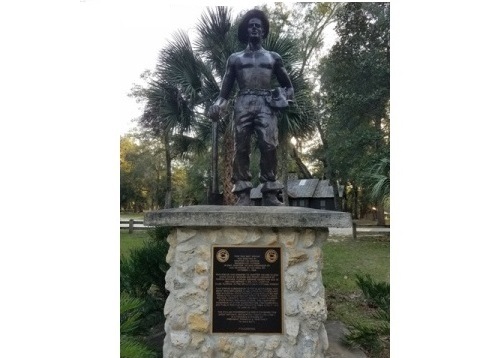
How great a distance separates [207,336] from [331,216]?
1348 mm

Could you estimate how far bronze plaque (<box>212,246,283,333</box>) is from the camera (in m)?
2.96

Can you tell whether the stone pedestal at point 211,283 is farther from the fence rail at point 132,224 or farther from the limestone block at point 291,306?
the fence rail at point 132,224

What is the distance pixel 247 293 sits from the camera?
2975mm

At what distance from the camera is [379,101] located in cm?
904

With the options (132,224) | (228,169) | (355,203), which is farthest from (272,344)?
(355,203)

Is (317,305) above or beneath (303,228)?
beneath

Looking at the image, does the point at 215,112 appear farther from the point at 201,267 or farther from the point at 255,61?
the point at 201,267

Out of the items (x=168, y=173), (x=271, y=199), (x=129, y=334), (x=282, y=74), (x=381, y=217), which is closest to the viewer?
(x=129, y=334)

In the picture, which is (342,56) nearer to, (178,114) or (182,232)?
(178,114)

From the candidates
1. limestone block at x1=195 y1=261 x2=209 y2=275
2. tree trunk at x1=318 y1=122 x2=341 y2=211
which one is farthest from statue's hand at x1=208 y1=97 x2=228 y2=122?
tree trunk at x1=318 y1=122 x2=341 y2=211

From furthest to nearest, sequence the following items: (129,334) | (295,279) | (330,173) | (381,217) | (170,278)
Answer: (381,217), (330,173), (129,334), (170,278), (295,279)

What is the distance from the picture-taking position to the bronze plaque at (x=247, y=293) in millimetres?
2955

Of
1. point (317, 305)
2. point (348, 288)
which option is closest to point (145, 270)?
point (317, 305)

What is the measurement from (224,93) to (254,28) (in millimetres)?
676
